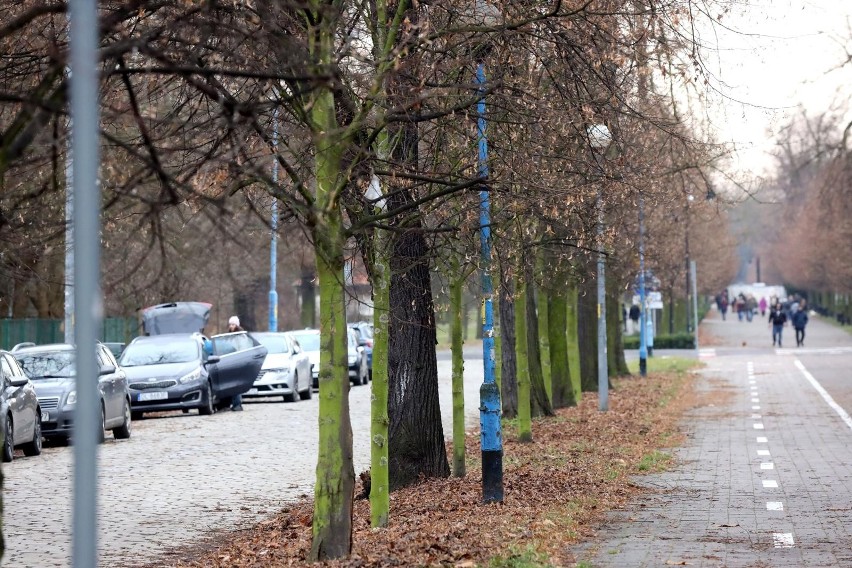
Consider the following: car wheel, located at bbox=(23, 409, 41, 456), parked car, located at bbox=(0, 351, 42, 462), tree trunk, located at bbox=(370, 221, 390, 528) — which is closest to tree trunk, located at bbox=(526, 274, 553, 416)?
car wheel, located at bbox=(23, 409, 41, 456)

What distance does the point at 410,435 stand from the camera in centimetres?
1470

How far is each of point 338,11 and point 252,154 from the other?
232 centimetres

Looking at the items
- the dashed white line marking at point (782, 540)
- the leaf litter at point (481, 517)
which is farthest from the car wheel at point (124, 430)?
the dashed white line marking at point (782, 540)

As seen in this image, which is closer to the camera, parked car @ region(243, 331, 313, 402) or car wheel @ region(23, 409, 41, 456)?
car wheel @ region(23, 409, 41, 456)

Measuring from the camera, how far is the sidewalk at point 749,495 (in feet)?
33.9

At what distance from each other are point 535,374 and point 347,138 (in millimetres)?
16800

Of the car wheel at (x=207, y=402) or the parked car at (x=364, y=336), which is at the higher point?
the parked car at (x=364, y=336)

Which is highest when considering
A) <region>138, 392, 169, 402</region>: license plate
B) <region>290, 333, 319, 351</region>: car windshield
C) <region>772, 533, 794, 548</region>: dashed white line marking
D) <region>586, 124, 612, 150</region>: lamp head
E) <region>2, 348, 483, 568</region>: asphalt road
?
<region>586, 124, 612, 150</region>: lamp head

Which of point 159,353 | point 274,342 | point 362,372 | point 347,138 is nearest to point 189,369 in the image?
point 159,353

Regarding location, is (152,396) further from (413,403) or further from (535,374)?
(413,403)

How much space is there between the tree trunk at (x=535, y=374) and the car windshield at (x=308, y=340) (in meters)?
13.6

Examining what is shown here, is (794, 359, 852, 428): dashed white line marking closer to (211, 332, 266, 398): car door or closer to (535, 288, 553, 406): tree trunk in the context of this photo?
(535, 288, 553, 406): tree trunk

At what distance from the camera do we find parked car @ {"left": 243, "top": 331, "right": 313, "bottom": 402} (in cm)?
3350

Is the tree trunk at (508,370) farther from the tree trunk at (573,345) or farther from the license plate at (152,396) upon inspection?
the license plate at (152,396)
